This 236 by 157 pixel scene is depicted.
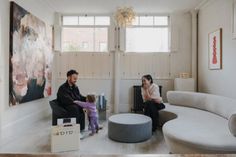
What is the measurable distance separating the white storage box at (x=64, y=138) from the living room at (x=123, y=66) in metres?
0.11

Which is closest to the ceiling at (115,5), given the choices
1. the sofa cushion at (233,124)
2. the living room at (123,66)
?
the living room at (123,66)

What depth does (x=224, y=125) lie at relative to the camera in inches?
110

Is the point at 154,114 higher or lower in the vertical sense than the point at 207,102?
lower

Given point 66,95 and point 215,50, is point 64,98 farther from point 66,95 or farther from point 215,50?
point 215,50

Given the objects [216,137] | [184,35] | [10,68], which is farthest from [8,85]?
[184,35]

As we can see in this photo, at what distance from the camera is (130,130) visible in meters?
3.22

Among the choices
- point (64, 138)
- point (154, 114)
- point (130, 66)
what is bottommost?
point (64, 138)

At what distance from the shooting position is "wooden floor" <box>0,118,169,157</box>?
288 centimetres

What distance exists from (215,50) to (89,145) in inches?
127

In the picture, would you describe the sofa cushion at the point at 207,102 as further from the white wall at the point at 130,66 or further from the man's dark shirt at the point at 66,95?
the man's dark shirt at the point at 66,95

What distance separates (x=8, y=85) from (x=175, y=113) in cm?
295

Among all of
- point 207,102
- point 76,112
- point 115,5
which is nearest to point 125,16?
point 115,5

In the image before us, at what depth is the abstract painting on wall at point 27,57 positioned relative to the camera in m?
3.55

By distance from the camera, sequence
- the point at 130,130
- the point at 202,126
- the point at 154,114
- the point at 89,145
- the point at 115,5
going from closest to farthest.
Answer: the point at 202,126, the point at 89,145, the point at 130,130, the point at 154,114, the point at 115,5
